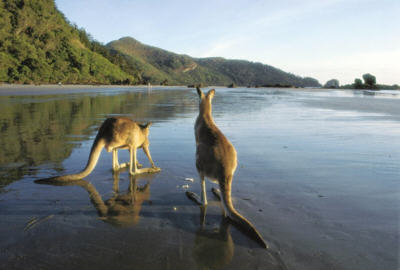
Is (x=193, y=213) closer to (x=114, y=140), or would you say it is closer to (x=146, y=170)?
(x=146, y=170)

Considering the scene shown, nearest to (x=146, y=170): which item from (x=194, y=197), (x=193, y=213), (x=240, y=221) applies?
(x=194, y=197)

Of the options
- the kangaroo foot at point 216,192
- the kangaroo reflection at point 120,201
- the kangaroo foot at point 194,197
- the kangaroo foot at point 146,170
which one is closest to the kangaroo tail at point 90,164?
the kangaroo reflection at point 120,201

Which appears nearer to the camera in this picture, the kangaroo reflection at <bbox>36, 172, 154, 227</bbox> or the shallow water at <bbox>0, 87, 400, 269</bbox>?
the shallow water at <bbox>0, 87, 400, 269</bbox>

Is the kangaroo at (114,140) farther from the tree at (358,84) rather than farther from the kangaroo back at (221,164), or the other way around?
the tree at (358,84)

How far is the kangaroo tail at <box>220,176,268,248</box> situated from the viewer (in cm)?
277

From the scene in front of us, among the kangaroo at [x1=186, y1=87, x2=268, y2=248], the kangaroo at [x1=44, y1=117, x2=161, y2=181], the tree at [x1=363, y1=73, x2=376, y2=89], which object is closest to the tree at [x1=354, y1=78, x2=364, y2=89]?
the tree at [x1=363, y1=73, x2=376, y2=89]

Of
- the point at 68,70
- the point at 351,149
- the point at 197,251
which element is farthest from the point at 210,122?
the point at 68,70

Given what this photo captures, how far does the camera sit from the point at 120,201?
3.84 m

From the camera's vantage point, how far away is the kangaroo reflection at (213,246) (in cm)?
250

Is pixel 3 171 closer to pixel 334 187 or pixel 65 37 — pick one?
pixel 334 187

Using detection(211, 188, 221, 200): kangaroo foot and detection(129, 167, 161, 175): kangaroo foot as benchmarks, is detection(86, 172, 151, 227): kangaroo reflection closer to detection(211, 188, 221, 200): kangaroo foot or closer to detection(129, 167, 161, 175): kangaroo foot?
detection(129, 167, 161, 175): kangaroo foot

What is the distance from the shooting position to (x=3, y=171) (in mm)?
4918

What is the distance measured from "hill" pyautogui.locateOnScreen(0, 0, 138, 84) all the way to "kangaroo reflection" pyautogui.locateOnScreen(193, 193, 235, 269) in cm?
5660

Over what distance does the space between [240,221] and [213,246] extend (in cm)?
40
